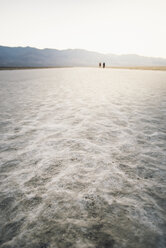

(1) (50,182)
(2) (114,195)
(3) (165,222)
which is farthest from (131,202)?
(1) (50,182)

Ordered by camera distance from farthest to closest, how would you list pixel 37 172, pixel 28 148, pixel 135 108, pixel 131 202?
pixel 135 108
pixel 28 148
pixel 37 172
pixel 131 202

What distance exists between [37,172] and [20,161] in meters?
0.48

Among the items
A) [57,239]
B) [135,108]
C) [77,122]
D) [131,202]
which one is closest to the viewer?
[57,239]

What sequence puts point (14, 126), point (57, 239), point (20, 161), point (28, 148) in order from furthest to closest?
1. point (14, 126)
2. point (28, 148)
3. point (20, 161)
4. point (57, 239)

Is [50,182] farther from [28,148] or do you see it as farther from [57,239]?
[28,148]

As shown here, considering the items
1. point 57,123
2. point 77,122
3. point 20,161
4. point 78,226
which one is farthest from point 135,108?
point 78,226

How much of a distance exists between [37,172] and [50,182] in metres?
0.33

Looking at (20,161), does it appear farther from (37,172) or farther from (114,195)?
(114,195)

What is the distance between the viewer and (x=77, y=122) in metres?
4.88

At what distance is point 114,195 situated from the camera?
2117 mm

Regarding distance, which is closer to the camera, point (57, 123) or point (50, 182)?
point (50, 182)

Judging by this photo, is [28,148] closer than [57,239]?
No

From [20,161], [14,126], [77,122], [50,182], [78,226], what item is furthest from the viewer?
[77,122]

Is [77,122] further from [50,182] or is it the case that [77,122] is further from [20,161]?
[50,182]
